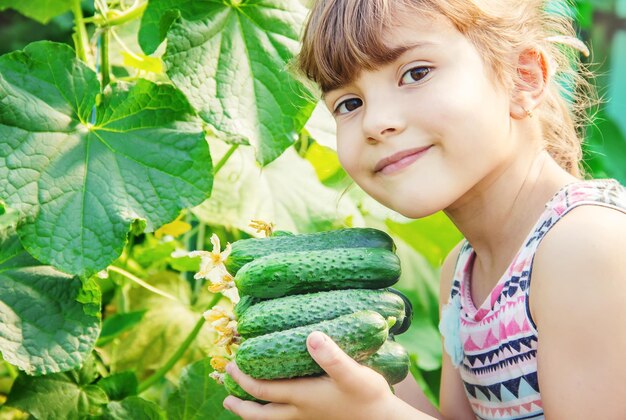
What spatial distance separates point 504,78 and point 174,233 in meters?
0.82

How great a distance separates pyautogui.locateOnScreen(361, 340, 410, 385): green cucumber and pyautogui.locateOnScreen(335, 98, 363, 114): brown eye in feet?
1.33

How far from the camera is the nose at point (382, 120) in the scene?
1324mm

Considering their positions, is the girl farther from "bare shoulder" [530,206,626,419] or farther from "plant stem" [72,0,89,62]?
"plant stem" [72,0,89,62]

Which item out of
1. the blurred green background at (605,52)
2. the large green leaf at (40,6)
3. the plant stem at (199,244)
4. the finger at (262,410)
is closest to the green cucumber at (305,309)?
the finger at (262,410)

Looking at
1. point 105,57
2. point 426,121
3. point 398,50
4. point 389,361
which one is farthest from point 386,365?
point 105,57

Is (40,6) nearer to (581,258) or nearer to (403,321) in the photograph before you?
(403,321)

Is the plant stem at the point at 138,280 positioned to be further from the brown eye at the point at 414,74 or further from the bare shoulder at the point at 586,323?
the bare shoulder at the point at 586,323

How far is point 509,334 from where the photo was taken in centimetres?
146

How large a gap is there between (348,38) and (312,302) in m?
0.44

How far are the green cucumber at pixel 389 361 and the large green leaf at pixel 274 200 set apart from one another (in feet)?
2.02

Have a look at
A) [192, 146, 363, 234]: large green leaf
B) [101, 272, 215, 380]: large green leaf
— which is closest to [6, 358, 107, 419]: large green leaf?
[101, 272, 215, 380]: large green leaf

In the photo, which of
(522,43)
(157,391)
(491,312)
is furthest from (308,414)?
(157,391)

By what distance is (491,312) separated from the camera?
153 centimetres

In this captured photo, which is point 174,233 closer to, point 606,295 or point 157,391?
point 157,391
